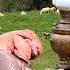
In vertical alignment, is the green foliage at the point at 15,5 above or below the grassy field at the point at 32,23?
below

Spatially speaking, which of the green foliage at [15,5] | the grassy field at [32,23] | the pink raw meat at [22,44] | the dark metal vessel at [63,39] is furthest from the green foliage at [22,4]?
the pink raw meat at [22,44]

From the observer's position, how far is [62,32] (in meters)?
5.61

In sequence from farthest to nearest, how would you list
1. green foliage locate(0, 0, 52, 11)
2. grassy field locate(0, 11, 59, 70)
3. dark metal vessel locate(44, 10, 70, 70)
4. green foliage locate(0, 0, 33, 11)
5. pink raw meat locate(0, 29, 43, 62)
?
green foliage locate(0, 0, 33, 11)
green foliage locate(0, 0, 52, 11)
grassy field locate(0, 11, 59, 70)
dark metal vessel locate(44, 10, 70, 70)
pink raw meat locate(0, 29, 43, 62)

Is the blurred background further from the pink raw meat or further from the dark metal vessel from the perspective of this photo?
the pink raw meat

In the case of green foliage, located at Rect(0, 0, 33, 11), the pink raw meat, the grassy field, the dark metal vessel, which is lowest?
green foliage, located at Rect(0, 0, 33, 11)

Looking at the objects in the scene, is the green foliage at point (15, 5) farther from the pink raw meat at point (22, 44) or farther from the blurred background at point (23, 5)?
the pink raw meat at point (22, 44)

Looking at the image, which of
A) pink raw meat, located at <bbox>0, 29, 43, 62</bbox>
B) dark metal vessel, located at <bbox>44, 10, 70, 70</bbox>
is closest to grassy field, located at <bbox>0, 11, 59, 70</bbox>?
dark metal vessel, located at <bbox>44, 10, 70, 70</bbox>

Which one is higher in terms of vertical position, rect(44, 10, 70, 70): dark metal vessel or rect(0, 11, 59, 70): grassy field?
rect(44, 10, 70, 70): dark metal vessel

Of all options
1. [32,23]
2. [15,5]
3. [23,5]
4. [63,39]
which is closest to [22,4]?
[23,5]

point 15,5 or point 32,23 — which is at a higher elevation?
point 32,23

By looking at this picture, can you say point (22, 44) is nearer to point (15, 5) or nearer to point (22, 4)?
point (22, 4)

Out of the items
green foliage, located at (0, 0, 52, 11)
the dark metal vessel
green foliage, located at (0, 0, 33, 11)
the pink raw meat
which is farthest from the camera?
green foliage, located at (0, 0, 33, 11)

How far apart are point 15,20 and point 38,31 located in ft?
8.13

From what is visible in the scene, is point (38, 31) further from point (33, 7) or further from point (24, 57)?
point (24, 57)
